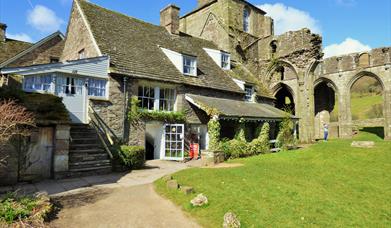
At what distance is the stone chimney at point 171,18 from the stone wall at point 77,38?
7499 millimetres

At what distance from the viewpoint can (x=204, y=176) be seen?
10.5 metres

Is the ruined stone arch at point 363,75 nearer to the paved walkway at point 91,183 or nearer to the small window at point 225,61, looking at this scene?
the small window at point 225,61

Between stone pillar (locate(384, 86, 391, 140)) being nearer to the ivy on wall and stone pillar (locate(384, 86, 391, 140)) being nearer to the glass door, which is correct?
the ivy on wall

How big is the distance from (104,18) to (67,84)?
21.5 ft

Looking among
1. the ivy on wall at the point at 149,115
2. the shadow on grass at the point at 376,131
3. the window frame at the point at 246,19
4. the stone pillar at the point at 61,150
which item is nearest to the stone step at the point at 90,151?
the stone pillar at the point at 61,150

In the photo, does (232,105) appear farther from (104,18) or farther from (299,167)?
(104,18)

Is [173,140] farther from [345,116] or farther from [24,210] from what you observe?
[345,116]

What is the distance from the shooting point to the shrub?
57.0 feet

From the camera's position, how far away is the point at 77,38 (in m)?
18.1

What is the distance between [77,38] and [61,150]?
Result: 1038 centimetres

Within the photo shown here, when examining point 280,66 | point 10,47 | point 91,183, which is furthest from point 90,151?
point 280,66

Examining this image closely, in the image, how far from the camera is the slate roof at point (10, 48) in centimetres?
2094

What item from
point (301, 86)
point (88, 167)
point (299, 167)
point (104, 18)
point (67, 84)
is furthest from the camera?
point (301, 86)

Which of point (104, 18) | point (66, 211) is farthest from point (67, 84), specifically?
point (66, 211)
